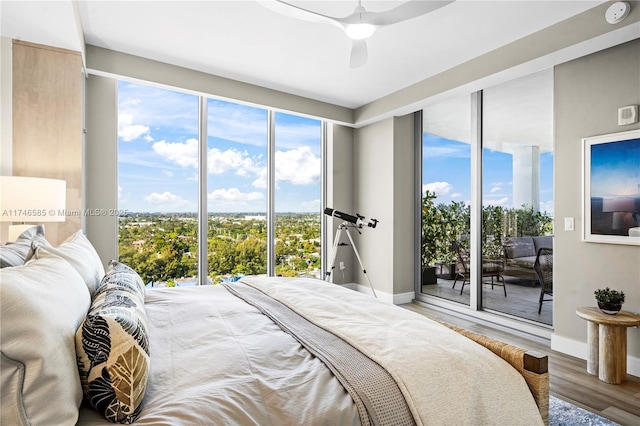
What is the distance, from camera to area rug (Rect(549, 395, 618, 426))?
80.4 inches

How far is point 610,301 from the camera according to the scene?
8.53 feet

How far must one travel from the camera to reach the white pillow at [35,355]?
824mm

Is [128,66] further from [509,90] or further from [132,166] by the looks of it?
[509,90]

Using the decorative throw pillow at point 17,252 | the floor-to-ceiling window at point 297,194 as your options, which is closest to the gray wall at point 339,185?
the floor-to-ceiling window at point 297,194

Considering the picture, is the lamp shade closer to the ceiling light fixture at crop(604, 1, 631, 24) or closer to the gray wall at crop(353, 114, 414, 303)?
the gray wall at crop(353, 114, 414, 303)

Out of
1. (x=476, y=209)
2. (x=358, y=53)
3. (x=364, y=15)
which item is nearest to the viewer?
(x=364, y=15)

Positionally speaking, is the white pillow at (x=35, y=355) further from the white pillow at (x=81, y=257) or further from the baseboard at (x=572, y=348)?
the baseboard at (x=572, y=348)

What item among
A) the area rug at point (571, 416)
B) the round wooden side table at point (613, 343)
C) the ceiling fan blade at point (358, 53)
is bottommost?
the area rug at point (571, 416)

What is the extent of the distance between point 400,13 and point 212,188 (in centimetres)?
297

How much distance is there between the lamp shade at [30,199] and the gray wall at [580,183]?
400 cm

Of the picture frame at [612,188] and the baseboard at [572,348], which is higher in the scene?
the picture frame at [612,188]

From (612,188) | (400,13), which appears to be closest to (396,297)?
(612,188)

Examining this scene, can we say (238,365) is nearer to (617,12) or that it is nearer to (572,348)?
(572,348)

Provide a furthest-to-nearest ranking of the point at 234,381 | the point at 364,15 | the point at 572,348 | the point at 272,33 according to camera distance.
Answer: the point at 272,33 → the point at 572,348 → the point at 364,15 → the point at 234,381
